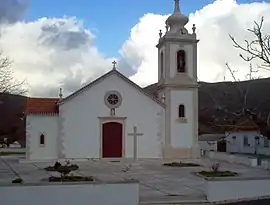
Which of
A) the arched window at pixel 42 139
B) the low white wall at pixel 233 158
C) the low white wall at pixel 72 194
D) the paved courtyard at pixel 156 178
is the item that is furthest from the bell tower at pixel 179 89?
the low white wall at pixel 72 194

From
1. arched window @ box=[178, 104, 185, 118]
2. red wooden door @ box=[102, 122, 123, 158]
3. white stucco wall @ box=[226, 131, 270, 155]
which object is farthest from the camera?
white stucco wall @ box=[226, 131, 270, 155]

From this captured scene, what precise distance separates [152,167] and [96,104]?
7778 millimetres

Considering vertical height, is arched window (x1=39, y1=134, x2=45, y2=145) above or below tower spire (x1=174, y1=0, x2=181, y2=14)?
below

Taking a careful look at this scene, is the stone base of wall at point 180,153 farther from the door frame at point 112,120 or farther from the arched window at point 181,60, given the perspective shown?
the arched window at point 181,60

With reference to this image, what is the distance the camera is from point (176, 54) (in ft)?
122

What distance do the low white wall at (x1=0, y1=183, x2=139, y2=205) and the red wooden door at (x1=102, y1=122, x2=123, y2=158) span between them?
20419mm

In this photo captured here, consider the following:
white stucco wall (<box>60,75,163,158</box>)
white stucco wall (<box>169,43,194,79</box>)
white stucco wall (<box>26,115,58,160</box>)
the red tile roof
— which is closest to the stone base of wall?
white stucco wall (<box>60,75,163,158</box>)

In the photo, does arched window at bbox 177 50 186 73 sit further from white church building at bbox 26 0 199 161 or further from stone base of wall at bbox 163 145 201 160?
stone base of wall at bbox 163 145 201 160

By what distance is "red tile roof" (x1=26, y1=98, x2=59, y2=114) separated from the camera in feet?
113

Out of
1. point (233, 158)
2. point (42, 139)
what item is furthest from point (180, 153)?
point (42, 139)

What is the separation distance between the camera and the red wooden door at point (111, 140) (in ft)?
115

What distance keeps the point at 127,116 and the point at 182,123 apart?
4.23 m

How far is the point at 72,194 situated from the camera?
46.7 feet

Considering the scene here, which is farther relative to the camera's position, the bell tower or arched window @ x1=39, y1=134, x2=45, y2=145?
the bell tower
